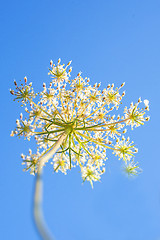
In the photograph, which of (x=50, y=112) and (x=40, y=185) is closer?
(x=40, y=185)

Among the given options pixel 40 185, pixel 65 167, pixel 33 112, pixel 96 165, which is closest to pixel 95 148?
pixel 96 165

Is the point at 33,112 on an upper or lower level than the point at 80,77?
lower

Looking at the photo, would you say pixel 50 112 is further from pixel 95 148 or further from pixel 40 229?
pixel 40 229

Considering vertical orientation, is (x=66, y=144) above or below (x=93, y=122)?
below

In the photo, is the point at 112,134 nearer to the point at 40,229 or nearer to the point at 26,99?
the point at 26,99

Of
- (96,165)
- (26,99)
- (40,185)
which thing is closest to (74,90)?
(26,99)

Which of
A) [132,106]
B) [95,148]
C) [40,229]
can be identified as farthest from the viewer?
[95,148]


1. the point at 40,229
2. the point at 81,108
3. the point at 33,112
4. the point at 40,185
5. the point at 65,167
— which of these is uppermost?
the point at 81,108

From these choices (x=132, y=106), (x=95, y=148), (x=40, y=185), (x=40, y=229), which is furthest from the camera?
(x=95, y=148)

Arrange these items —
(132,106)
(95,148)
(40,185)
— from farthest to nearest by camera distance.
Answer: (95,148), (132,106), (40,185)
